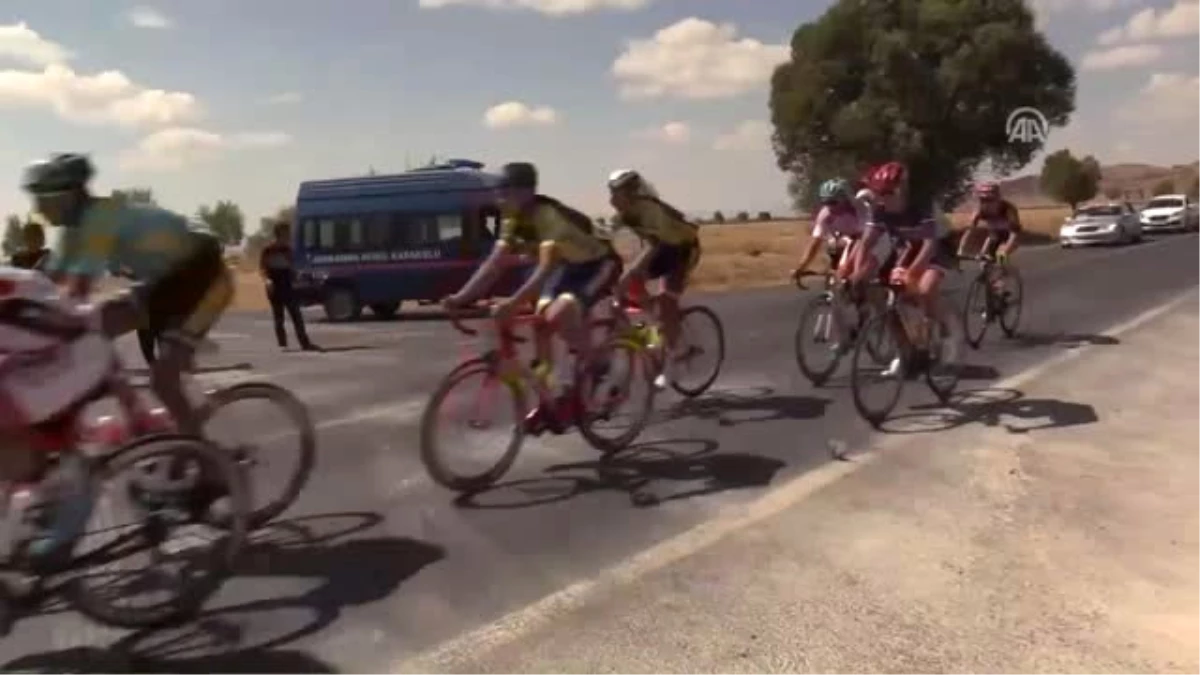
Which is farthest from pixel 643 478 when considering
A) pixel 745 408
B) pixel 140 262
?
pixel 140 262

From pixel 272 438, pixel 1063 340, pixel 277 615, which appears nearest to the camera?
pixel 277 615

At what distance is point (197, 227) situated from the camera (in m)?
5.70

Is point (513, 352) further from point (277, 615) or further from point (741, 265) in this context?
point (741, 265)

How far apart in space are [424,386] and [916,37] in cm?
4769

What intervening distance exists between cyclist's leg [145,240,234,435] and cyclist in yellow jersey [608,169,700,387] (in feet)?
12.9

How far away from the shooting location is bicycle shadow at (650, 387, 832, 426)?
9.03m

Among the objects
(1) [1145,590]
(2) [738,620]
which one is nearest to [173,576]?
(2) [738,620]

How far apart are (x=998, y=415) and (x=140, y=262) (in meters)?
5.99

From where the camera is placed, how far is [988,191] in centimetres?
1352

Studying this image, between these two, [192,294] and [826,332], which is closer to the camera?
[192,294]

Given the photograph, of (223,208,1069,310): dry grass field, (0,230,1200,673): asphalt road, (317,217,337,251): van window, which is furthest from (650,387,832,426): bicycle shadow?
(317,217,337,251): van window

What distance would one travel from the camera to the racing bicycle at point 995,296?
13.0 metres

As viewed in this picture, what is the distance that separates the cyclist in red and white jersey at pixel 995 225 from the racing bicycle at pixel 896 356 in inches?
172

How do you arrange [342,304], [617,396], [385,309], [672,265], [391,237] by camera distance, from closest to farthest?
[617,396], [672,265], [391,237], [342,304], [385,309]
